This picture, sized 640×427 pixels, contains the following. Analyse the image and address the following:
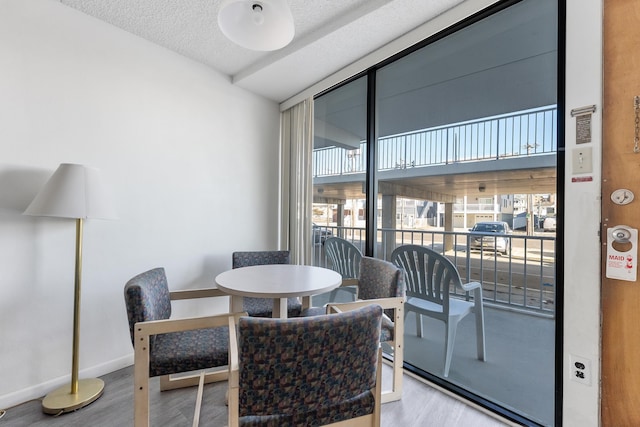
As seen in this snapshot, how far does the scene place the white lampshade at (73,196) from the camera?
64.4 inches

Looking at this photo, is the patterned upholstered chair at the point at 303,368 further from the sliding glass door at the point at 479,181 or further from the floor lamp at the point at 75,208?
the floor lamp at the point at 75,208

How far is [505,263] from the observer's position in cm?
212

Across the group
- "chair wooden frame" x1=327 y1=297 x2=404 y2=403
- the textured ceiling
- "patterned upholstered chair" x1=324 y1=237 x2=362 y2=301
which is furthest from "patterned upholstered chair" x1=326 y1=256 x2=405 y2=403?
the textured ceiling

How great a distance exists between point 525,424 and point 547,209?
1220mm

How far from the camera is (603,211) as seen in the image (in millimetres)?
1313

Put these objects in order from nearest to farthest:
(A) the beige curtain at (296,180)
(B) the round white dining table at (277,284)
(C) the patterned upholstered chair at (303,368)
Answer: (C) the patterned upholstered chair at (303,368), (B) the round white dining table at (277,284), (A) the beige curtain at (296,180)

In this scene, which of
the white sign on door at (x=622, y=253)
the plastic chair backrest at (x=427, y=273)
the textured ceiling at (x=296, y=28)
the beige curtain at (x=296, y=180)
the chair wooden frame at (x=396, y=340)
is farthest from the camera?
the beige curtain at (x=296, y=180)

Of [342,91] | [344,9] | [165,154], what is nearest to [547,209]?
[344,9]

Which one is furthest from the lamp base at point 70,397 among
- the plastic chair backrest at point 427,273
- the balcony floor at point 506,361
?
the plastic chair backrest at point 427,273

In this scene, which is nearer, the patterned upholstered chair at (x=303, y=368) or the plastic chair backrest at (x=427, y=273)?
the patterned upholstered chair at (x=303, y=368)

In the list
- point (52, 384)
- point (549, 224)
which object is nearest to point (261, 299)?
point (52, 384)

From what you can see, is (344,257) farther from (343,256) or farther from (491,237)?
(491,237)

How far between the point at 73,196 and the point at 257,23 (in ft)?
4.83

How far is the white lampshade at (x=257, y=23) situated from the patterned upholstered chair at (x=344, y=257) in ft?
6.46
